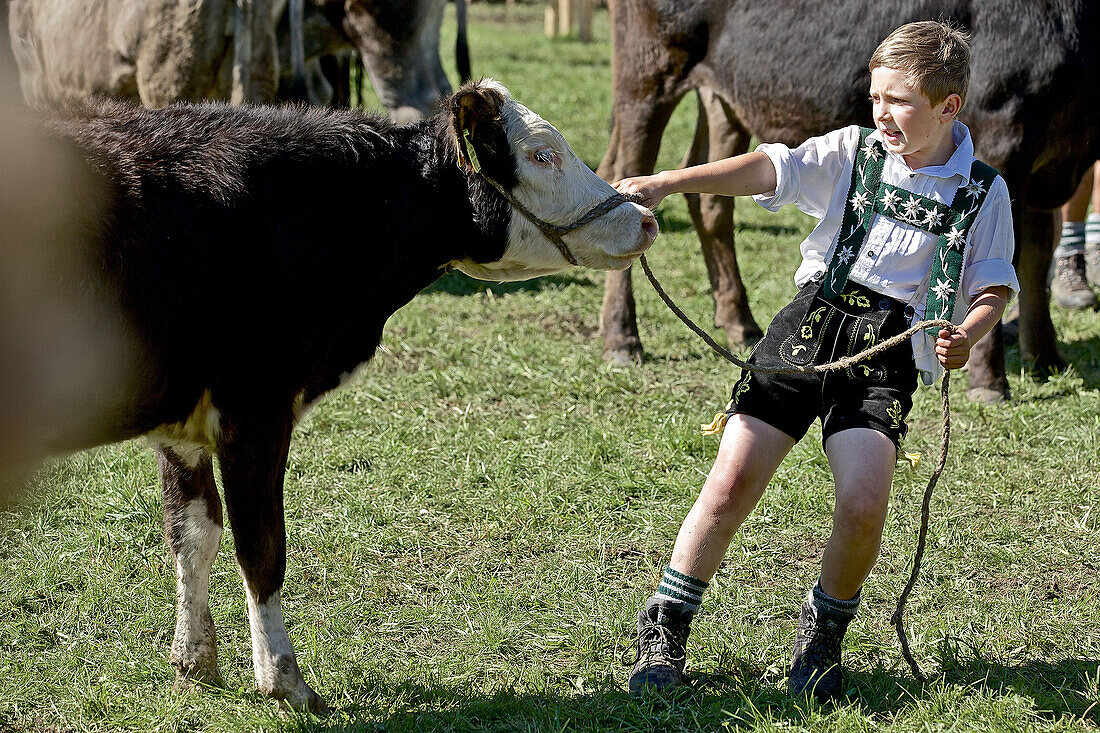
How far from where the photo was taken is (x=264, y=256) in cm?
275

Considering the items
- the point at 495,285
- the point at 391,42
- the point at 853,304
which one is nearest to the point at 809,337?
the point at 853,304

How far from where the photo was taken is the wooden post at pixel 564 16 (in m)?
20.8

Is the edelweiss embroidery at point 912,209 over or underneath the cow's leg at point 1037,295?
over

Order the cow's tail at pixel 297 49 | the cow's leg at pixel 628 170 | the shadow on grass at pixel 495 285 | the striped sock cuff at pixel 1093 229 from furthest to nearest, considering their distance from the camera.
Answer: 1. the striped sock cuff at pixel 1093 229
2. the shadow on grass at pixel 495 285
3. the cow's tail at pixel 297 49
4. the cow's leg at pixel 628 170

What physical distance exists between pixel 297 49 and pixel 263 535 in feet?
14.4

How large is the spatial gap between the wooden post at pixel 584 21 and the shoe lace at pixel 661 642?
1853 cm

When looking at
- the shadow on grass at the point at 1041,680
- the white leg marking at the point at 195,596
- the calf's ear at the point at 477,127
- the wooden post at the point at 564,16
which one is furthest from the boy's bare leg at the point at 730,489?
the wooden post at the point at 564,16

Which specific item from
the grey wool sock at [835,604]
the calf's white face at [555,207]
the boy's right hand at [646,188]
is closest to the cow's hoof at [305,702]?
the calf's white face at [555,207]

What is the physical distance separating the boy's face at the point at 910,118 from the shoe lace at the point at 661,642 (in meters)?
1.45

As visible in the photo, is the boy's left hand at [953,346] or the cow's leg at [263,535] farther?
the cow's leg at [263,535]

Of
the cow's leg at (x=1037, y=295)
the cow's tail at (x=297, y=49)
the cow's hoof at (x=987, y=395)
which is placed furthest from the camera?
the cow's tail at (x=297, y=49)

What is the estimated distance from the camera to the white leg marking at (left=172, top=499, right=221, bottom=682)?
3152 millimetres

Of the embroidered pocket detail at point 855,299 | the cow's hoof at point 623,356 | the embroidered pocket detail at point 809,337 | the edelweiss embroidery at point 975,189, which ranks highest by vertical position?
the edelweiss embroidery at point 975,189

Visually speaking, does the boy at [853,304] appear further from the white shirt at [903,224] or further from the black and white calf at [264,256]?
the black and white calf at [264,256]
